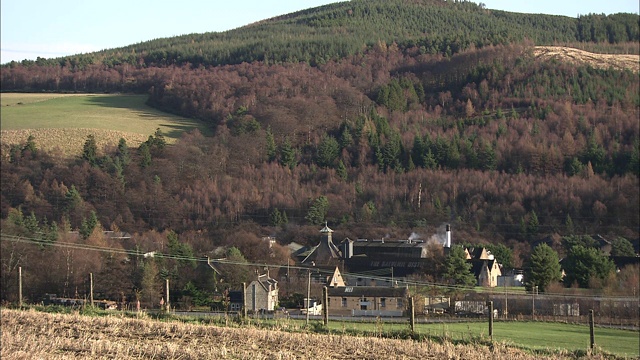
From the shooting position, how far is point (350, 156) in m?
59.3

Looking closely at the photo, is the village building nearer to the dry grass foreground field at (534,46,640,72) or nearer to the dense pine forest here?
the dense pine forest

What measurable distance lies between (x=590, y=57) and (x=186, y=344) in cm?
7260

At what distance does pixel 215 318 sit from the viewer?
24578mm

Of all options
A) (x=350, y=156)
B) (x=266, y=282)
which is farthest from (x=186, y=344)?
(x=350, y=156)

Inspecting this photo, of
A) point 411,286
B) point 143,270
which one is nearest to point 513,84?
point 411,286

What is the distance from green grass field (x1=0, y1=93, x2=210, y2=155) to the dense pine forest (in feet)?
7.24

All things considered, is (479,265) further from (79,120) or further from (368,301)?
(79,120)

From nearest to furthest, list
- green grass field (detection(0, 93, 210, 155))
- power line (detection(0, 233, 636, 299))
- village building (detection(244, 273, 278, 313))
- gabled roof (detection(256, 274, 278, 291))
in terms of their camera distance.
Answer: village building (detection(244, 273, 278, 313)) → gabled roof (detection(256, 274, 278, 291)) → power line (detection(0, 233, 636, 299)) → green grass field (detection(0, 93, 210, 155))

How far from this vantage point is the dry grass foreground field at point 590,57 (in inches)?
3190

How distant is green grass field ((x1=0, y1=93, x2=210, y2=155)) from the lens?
195 ft

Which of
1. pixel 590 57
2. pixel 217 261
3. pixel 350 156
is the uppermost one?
pixel 590 57

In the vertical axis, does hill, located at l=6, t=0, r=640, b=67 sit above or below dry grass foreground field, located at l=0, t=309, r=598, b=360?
above

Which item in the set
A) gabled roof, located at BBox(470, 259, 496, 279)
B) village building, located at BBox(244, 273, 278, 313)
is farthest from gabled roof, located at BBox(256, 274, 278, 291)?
gabled roof, located at BBox(470, 259, 496, 279)

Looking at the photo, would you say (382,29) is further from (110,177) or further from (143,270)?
(143,270)
